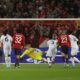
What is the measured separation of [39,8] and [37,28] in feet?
12.9

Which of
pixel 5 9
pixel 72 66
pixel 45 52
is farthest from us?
pixel 5 9

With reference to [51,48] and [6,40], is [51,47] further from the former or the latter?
[6,40]

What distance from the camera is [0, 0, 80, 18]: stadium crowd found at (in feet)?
103

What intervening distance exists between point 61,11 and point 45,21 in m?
3.84

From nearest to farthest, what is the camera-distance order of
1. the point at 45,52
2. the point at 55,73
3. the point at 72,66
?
the point at 55,73 < the point at 72,66 < the point at 45,52

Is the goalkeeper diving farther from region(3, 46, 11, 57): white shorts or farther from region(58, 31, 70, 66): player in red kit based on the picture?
region(58, 31, 70, 66): player in red kit

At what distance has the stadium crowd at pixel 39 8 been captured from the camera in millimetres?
31438

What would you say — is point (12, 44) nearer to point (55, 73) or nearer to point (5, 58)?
point (5, 58)

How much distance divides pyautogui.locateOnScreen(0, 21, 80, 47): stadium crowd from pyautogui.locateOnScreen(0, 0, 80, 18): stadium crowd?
2.92 m

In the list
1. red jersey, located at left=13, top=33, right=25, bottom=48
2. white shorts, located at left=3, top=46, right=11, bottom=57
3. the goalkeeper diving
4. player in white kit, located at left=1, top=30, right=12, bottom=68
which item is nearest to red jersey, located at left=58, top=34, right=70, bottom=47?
red jersey, located at left=13, top=33, right=25, bottom=48

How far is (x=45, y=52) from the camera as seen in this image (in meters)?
27.2

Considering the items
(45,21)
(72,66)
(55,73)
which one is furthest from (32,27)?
(55,73)

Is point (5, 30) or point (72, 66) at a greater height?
point (5, 30)

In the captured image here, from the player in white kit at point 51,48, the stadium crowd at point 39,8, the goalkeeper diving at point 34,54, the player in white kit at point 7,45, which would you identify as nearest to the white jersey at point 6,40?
the player in white kit at point 7,45
